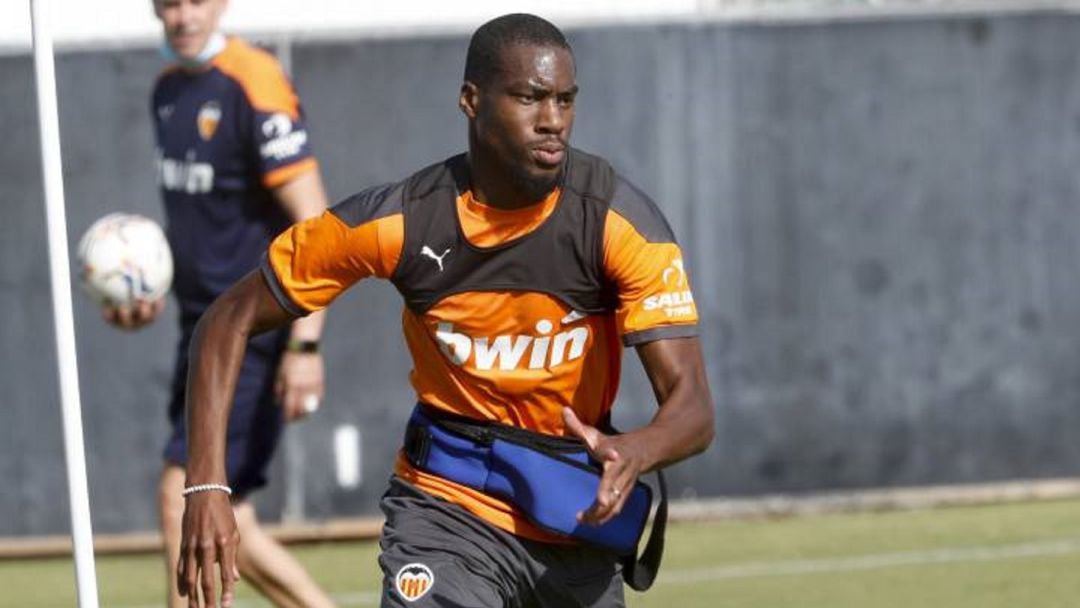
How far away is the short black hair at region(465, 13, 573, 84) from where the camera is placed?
6230 millimetres

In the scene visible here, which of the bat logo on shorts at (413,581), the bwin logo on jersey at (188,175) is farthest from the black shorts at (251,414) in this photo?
the bat logo on shorts at (413,581)

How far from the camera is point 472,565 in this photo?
247 inches

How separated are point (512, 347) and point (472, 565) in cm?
55

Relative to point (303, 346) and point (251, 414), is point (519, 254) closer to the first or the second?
point (303, 346)

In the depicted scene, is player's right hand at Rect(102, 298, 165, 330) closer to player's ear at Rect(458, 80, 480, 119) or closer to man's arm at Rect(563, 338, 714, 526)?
player's ear at Rect(458, 80, 480, 119)

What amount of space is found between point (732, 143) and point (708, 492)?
69.6 inches

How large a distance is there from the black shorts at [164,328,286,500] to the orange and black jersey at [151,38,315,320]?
26 cm

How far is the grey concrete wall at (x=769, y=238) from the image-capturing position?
41.5 feet

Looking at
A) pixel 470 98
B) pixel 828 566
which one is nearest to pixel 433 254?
pixel 470 98

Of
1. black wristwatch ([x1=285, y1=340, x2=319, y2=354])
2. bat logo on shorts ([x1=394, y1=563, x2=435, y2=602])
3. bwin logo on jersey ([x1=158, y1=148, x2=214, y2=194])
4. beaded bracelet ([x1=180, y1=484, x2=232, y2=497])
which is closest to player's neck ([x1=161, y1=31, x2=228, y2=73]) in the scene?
bwin logo on jersey ([x1=158, y1=148, x2=214, y2=194])

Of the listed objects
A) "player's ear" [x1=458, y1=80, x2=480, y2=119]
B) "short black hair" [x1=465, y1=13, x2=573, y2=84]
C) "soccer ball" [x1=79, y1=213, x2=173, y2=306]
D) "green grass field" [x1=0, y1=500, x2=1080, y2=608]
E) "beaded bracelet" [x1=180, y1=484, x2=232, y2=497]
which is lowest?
"green grass field" [x1=0, y1=500, x2=1080, y2=608]

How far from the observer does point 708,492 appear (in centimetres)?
1303

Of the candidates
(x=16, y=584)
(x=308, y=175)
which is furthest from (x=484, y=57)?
(x=16, y=584)

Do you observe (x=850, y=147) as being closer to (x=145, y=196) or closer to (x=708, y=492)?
(x=708, y=492)
